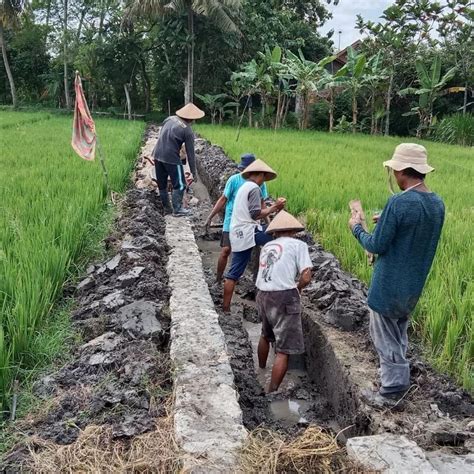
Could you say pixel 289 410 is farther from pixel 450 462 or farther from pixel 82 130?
pixel 82 130

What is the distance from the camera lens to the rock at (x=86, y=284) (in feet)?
12.6

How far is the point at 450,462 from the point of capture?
6.99 ft

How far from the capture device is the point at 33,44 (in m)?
28.5

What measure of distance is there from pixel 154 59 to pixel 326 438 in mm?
23504

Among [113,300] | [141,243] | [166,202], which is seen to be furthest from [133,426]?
[166,202]

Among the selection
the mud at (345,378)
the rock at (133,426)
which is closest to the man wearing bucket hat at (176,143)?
the mud at (345,378)

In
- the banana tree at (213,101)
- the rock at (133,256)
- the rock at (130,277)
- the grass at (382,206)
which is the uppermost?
the banana tree at (213,101)

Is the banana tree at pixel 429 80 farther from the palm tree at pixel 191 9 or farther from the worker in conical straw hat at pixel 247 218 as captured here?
the worker in conical straw hat at pixel 247 218

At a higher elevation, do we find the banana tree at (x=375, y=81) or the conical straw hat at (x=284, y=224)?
the banana tree at (x=375, y=81)

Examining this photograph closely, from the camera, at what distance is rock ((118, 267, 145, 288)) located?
3785 mm

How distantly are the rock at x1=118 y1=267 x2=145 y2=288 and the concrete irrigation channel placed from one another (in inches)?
0.4

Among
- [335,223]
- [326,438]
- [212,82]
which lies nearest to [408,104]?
[212,82]

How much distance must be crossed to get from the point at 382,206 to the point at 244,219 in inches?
86.5

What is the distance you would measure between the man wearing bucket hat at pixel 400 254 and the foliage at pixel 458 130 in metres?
15.6
